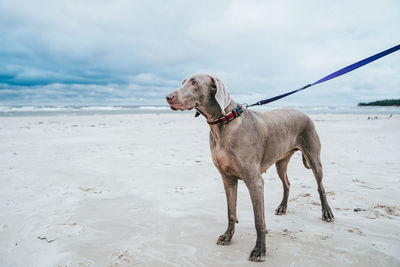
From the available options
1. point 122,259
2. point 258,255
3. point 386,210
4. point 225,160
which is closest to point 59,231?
point 122,259

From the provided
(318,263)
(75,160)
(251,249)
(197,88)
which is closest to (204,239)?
(251,249)

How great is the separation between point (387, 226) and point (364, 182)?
1810mm

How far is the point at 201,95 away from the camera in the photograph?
2.67m

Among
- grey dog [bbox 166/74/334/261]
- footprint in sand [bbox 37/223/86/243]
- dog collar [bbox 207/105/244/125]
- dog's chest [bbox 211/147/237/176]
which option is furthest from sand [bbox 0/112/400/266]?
dog collar [bbox 207/105/244/125]

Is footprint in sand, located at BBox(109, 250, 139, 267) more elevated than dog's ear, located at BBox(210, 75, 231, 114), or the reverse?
dog's ear, located at BBox(210, 75, 231, 114)

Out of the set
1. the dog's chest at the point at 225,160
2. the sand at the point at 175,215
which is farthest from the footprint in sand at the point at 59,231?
the dog's chest at the point at 225,160

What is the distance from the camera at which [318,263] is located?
2.57 metres

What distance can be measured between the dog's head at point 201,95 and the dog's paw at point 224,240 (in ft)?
4.79

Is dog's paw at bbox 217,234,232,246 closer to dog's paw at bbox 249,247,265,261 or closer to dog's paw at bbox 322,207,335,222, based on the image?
dog's paw at bbox 249,247,265,261

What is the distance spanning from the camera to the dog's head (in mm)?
2539

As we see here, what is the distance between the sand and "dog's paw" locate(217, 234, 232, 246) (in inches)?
3.2

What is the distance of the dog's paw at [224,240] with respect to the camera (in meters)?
2.96

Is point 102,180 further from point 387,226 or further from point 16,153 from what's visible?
point 387,226

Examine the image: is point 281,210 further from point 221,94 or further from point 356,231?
point 221,94
